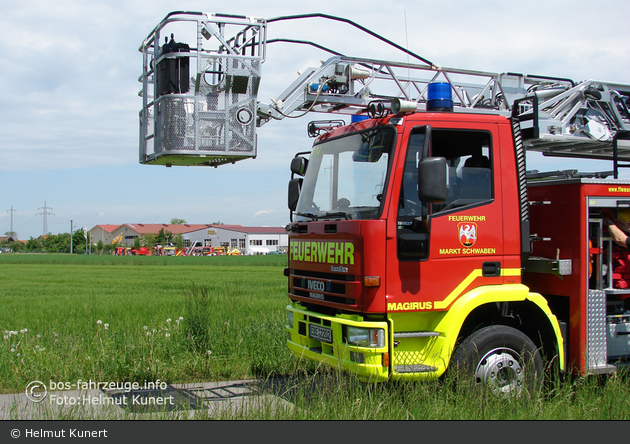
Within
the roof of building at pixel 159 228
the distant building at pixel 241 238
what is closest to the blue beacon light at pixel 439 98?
the distant building at pixel 241 238

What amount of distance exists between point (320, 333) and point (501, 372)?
180 cm

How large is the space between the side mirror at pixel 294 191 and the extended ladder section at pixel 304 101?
620 mm

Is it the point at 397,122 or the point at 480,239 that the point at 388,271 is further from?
the point at 397,122

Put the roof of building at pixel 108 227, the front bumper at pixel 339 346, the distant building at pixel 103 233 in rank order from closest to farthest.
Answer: the front bumper at pixel 339 346 < the distant building at pixel 103 233 < the roof of building at pixel 108 227

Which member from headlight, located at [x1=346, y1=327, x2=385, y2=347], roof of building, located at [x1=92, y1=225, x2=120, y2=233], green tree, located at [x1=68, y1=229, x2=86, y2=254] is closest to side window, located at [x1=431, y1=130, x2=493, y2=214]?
headlight, located at [x1=346, y1=327, x2=385, y2=347]

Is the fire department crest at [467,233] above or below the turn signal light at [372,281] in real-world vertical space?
above

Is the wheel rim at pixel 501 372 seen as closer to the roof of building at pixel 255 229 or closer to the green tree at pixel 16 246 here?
the roof of building at pixel 255 229

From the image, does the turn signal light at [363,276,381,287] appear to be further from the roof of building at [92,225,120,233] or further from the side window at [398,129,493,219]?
the roof of building at [92,225,120,233]

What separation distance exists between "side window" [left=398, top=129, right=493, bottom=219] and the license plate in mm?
1438

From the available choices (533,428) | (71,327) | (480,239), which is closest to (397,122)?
(480,239)

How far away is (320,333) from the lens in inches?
223

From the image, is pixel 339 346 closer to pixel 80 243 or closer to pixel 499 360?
pixel 499 360

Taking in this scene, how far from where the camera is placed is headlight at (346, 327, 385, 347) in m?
5.06

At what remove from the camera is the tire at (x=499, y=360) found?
5.34m
